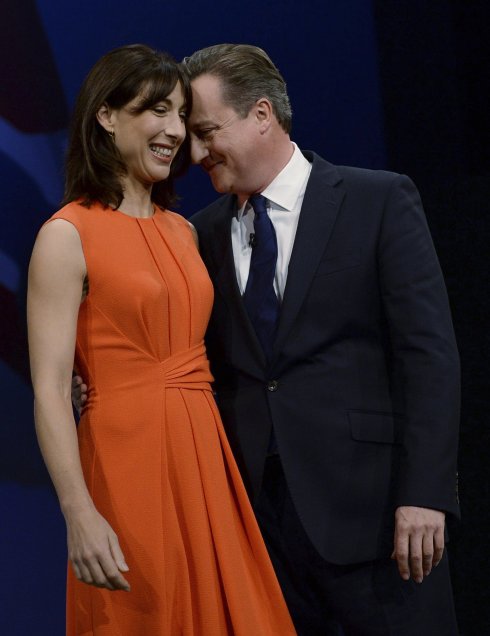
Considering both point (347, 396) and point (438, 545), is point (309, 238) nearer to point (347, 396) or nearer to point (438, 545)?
point (347, 396)

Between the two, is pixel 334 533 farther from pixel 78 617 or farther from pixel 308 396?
pixel 78 617

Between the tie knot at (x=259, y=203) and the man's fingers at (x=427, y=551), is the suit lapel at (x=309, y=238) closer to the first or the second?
the tie knot at (x=259, y=203)

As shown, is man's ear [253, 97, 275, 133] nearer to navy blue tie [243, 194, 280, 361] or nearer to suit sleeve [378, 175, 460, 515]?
navy blue tie [243, 194, 280, 361]

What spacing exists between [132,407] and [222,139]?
0.69m

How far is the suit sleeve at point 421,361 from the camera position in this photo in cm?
192

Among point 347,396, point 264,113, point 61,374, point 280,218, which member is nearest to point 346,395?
point 347,396

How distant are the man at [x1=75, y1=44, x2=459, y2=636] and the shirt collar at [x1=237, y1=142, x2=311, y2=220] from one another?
0.03 m

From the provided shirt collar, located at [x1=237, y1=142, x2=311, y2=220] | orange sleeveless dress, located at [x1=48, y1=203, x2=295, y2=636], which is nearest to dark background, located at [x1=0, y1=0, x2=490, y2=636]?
shirt collar, located at [x1=237, y1=142, x2=311, y2=220]

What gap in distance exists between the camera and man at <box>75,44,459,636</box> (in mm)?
1959

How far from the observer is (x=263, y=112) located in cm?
229

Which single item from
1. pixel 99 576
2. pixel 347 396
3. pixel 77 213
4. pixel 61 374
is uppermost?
pixel 77 213

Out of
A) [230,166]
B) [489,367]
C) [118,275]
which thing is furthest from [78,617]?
[489,367]

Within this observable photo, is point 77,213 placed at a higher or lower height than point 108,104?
lower

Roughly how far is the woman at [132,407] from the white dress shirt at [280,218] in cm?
15
